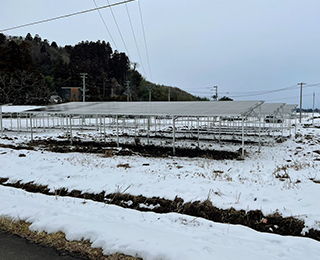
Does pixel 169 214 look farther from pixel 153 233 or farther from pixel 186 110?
pixel 186 110

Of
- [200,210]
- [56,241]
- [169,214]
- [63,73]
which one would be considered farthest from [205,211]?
[63,73]

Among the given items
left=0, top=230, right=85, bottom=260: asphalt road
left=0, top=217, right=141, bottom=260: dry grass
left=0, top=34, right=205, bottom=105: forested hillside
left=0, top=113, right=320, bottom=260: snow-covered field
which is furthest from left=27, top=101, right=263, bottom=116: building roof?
left=0, top=34, right=205, bottom=105: forested hillside

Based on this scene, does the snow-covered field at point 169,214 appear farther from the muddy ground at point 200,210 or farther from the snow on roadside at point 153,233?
the muddy ground at point 200,210

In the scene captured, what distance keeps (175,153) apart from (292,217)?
6907 millimetres

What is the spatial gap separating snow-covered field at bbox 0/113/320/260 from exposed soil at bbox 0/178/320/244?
164mm

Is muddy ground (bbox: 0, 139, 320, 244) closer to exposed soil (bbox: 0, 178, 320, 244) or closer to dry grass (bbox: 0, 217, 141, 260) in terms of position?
exposed soil (bbox: 0, 178, 320, 244)

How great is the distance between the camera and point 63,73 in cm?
4812

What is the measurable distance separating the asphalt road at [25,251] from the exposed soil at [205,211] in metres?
1.79

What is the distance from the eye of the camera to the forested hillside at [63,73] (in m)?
35.7

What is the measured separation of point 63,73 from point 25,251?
163 ft

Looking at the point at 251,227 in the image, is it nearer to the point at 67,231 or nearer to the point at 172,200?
the point at 172,200

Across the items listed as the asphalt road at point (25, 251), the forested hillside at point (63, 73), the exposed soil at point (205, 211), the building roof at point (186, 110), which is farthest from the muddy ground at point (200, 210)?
the forested hillside at point (63, 73)

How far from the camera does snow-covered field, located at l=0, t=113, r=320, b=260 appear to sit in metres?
2.81

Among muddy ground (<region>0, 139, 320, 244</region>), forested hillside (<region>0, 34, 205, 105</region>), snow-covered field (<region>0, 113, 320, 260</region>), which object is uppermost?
forested hillside (<region>0, 34, 205, 105</region>)
